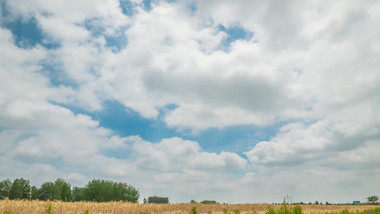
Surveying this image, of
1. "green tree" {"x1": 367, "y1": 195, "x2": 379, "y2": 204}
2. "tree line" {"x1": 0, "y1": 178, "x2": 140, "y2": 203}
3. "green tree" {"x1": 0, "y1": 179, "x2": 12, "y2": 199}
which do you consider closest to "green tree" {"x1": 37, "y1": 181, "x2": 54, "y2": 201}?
"tree line" {"x1": 0, "y1": 178, "x2": 140, "y2": 203}

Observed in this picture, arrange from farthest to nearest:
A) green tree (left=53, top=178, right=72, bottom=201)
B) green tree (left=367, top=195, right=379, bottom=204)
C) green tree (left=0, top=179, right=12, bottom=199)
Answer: green tree (left=367, top=195, right=379, bottom=204)
green tree (left=53, top=178, right=72, bottom=201)
green tree (left=0, top=179, right=12, bottom=199)

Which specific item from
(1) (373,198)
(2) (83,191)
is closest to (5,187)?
(2) (83,191)

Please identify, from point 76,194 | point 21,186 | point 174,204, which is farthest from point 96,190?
point 174,204

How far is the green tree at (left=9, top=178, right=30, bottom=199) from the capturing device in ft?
318

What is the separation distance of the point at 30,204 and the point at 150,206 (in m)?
16.2

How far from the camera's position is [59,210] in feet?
103

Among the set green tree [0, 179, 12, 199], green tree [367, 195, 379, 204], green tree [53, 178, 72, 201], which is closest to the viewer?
green tree [0, 179, 12, 199]

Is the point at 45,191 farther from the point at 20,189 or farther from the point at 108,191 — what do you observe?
the point at 108,191

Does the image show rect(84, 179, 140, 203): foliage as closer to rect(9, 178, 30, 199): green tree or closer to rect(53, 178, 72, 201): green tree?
rect(53, 178, 72, 201): green tree

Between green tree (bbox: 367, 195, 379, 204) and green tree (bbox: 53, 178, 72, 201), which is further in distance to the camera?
green tree (bbox: 367, 195, 379, 204)

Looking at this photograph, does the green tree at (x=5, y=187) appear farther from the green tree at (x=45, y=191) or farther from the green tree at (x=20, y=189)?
the green tree at (x=45, y=191)

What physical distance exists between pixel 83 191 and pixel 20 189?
20.2 m

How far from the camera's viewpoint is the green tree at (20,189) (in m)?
96.8

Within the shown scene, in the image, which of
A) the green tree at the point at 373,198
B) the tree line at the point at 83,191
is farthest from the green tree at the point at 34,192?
the green tree at the point at 373,198
